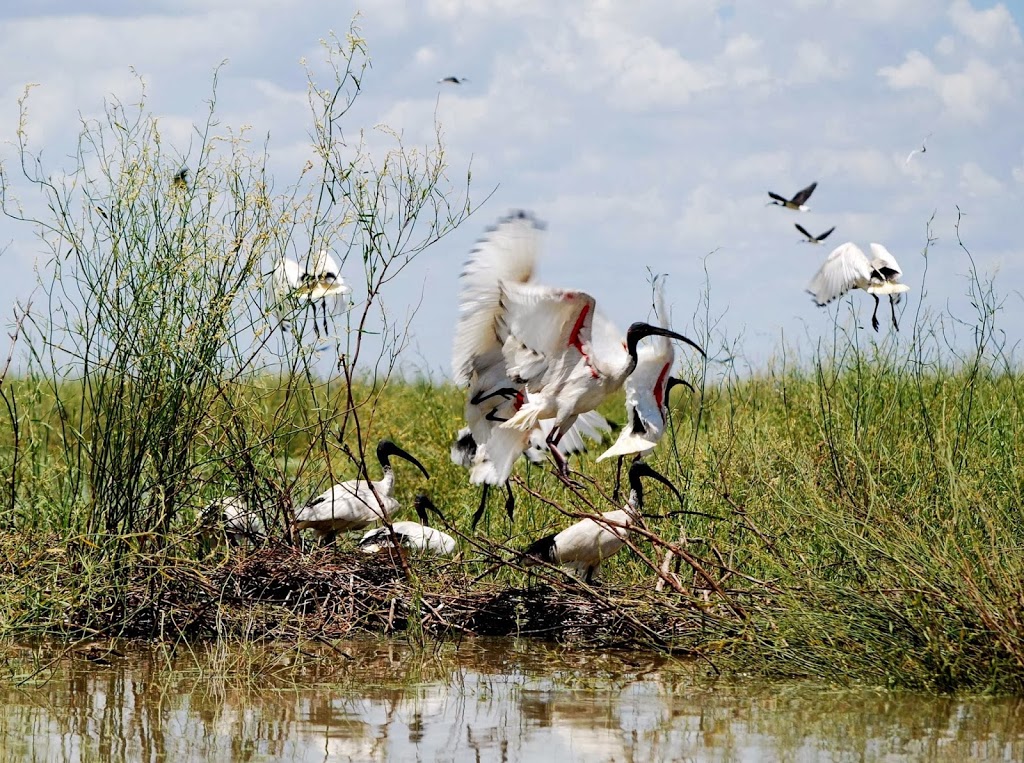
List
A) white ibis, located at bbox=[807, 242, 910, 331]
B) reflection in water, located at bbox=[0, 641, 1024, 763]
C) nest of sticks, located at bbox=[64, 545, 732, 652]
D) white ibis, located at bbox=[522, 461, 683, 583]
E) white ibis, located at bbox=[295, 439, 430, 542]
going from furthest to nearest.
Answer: white ibis, located at bbox=[807, 242, 910, 331] < white ibis, located at bbox=[295, 439, 430, 542] < white ibis, located at bbox=[522, 461, 683, 583] < nest of sticks, located at bbox=[64, 545, 732, 652] < reflection in water, located at bbox=[0, 641, 1024, 763]

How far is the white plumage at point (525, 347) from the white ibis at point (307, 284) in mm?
658

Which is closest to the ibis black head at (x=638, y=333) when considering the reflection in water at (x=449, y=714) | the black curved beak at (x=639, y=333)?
the black curved beak at (x=639, y=333)

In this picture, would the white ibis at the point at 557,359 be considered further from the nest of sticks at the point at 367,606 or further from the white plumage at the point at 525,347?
the nest of sticks at the point at 367,606

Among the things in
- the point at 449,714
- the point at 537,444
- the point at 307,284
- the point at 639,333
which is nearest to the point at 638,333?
the point at 639,333

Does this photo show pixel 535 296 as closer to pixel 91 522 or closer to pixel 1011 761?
pixel 91 522

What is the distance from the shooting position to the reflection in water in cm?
446

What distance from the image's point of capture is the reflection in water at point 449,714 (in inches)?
176

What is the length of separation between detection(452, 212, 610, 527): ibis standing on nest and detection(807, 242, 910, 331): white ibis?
2084mm

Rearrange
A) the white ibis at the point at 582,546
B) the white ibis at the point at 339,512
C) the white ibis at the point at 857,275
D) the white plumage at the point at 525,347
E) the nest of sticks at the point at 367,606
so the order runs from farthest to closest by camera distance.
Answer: the white ibis at the point at 857,275, the white ibis at the point at 339,512, the white ibis at the point at 582,546, the white plumage at the point at 525,347, the nest of sticks at the point at 367,606

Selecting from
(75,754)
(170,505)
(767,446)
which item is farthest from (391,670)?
(767,446)

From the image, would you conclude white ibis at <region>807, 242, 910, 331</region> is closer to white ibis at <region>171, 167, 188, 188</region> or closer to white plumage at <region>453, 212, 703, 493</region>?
white plumage at <region>453, 212, 703, 493</region>

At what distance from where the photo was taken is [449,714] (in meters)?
5.10

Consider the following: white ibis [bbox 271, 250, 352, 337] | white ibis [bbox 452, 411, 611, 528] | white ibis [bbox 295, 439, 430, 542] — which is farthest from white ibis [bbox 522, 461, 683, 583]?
white ibis [bbox 271, 250, 352, 337]

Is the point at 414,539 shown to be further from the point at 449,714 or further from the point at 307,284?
the point at 449,714
